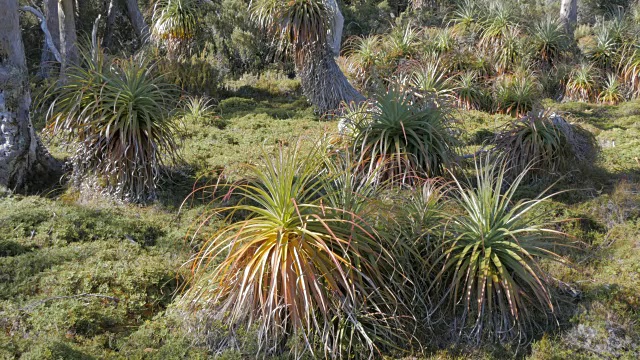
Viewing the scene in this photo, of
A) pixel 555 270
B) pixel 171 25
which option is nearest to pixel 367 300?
pixel 555 270

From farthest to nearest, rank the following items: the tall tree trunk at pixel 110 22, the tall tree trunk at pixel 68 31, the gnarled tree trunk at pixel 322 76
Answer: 1. the tall tree trunk at pixel 110 22
2. the tall tree trunk at pixel 68 31
3. the gnarled tree trunk at pixel 322 76

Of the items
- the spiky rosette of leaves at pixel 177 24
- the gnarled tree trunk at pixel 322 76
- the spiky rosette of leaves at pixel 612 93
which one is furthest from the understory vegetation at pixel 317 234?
the spiky rosette of leaves at pixel 177 24

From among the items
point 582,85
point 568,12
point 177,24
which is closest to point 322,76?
point 177,24

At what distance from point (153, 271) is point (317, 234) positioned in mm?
1825

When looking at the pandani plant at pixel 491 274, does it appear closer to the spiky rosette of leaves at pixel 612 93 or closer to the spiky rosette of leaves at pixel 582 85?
the spiky rosette of leaves at pixel 612 93

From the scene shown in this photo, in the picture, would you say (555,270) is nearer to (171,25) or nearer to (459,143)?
(459,143)

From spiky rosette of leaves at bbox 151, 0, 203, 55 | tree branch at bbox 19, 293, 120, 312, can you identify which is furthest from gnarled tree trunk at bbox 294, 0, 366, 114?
tree branch at bbox 19, 293, 120, 312

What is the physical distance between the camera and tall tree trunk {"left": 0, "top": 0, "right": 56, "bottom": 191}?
7.42 metres

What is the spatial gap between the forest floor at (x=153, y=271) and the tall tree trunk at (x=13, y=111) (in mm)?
483

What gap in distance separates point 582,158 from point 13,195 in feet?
23.4

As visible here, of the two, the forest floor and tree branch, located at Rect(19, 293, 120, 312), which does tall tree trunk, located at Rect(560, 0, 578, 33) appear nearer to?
the forest floor

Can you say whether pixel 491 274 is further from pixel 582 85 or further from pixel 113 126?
pixel 582 85

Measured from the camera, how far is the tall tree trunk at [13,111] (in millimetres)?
7422

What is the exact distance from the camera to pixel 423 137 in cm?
709
